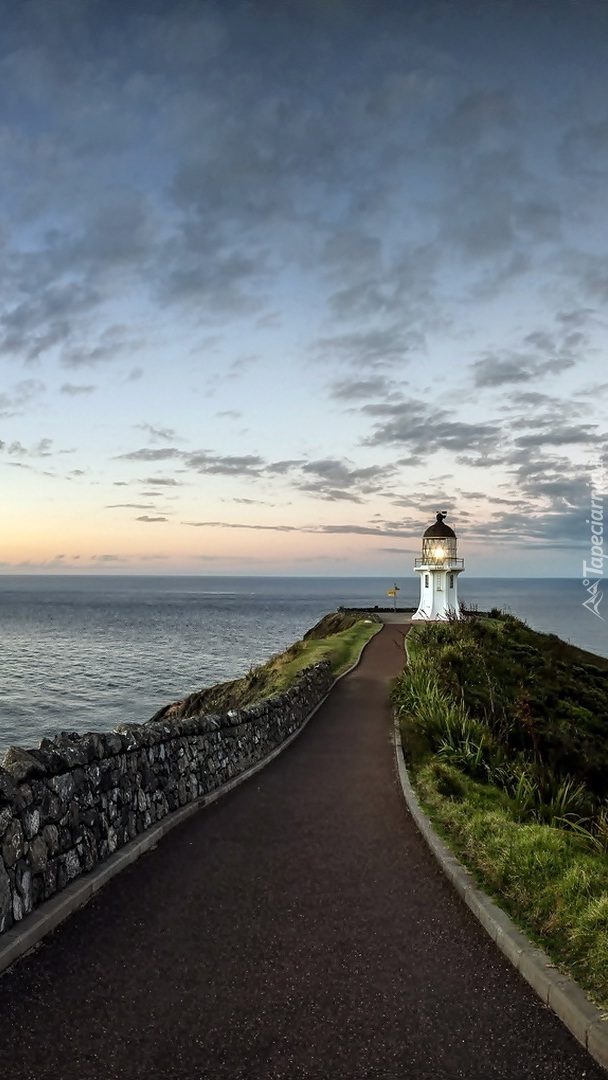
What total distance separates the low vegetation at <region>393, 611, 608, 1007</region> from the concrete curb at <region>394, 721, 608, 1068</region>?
0.39 feet

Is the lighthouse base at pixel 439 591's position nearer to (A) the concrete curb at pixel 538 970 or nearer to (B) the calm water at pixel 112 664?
(B) the calm water at pixel 112 664

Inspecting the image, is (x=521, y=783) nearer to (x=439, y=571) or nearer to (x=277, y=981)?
(x=277, y=981)

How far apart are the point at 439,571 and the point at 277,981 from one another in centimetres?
4535

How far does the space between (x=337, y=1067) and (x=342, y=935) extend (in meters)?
1.98

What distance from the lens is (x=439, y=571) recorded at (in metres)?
49.6

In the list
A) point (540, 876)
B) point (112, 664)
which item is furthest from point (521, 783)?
point (112, 664)

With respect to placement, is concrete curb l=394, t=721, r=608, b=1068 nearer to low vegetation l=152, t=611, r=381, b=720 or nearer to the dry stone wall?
the dry stone wall

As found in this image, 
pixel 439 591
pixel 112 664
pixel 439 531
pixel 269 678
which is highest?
pixel 439 531

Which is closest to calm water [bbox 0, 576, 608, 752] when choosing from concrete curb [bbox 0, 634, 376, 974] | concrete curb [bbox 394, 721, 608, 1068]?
concrete curb [bbox 0, 634, 376, 974]

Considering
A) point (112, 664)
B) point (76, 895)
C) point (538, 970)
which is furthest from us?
point (112, 664)

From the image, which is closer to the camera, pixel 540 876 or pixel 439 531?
pixel 540 876

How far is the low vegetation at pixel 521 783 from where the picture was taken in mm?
6148

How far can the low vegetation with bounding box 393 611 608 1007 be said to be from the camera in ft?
20.2

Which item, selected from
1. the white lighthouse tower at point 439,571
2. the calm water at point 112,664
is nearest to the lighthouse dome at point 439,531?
the white lighthouse tower at point 439,571
